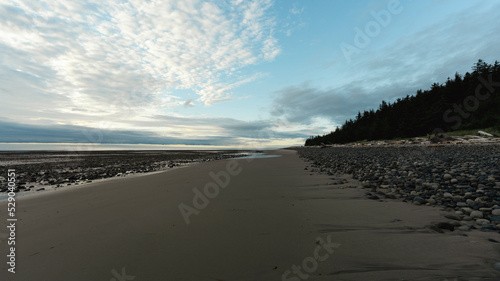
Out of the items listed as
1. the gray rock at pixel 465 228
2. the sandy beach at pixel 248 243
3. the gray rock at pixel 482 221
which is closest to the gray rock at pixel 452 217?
the sandy beach at pixel 248 243

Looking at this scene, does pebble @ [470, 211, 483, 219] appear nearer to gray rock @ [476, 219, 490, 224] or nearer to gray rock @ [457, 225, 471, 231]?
gray rock @ [476, 219, 490, 224]

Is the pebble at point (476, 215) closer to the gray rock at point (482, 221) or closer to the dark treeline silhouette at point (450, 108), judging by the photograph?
the gray rock at point (482, 221)

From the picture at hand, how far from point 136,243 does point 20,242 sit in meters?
2.02

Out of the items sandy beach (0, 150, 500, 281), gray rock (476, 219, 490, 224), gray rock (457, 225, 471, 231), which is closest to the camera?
sandy beach (0, 150, 500, 281)

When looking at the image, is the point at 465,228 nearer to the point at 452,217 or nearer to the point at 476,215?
the point at 452,217

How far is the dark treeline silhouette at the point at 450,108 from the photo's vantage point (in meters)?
39.5

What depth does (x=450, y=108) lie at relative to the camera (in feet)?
155

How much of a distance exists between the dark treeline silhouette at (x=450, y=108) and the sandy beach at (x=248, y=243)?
1984 inches

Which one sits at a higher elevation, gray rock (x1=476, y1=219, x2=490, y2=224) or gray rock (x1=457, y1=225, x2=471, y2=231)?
gray rock (x1=476, y1=219, x2=490, y2=224)

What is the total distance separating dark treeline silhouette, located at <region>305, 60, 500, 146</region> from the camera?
3950 centimetres

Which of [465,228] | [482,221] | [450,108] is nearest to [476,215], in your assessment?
[482,221]

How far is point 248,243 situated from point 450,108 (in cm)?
6475

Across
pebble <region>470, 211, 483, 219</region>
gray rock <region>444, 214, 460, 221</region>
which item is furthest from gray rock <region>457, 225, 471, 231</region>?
pebble <region>470, 211, 483, 219</region>

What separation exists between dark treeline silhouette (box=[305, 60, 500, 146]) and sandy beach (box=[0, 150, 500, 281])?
1984 inches
